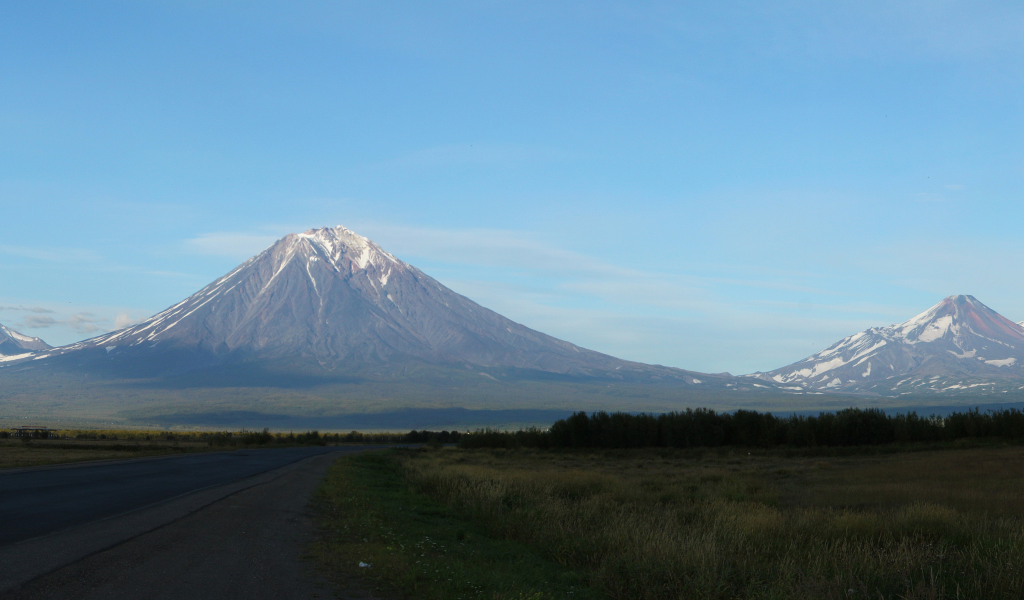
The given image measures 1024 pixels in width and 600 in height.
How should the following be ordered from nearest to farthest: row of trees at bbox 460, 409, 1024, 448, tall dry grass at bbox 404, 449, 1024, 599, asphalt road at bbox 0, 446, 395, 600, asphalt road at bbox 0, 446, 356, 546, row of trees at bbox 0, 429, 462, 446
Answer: asphalt road at bbox 0, 446, 395, 600 → tall dry grass at bbox 404, 449, 1024, 599 → asphalt road at bbox 0, 446, 356, 546 → row of trees at bbox 460, 409, 1024, 448 → row of trees at bbox 0, 429, 462, 446

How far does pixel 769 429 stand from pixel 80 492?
183 ft

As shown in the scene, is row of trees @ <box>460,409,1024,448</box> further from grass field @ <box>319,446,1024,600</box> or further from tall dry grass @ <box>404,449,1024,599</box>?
tall dry grass @ <box>404,449,1024,599</box>

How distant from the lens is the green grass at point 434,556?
394 inches

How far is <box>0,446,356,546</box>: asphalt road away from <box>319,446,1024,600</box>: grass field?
4425 millimetres

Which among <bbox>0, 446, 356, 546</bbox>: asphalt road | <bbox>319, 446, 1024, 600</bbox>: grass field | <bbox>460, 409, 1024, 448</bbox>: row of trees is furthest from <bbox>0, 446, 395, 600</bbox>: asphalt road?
<bbox>460, 409, 1024, 448</bbox>: row of trees

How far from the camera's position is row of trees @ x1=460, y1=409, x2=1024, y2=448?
58.4 meters

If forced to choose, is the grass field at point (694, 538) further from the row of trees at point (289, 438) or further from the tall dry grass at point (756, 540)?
the row of trees at point (289, 438)

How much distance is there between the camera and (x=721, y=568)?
10.9 m

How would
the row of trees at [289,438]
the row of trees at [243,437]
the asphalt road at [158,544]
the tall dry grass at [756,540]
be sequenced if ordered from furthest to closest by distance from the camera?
the row of trees at [289,438], the row of trees at [243,437], the tall dry grass at [756,540], the asphalt road at [158,544]

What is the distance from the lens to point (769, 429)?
64.9 m

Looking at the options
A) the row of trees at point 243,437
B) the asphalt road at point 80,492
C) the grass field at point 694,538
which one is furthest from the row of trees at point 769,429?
the asphalt road at point 80,492

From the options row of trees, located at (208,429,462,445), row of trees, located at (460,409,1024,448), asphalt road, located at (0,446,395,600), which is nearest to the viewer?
asphalt road, located at (0,446,395,600)

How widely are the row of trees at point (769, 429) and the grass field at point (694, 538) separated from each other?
3592 centimetres

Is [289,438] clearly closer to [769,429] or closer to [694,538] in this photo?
[769,429]
